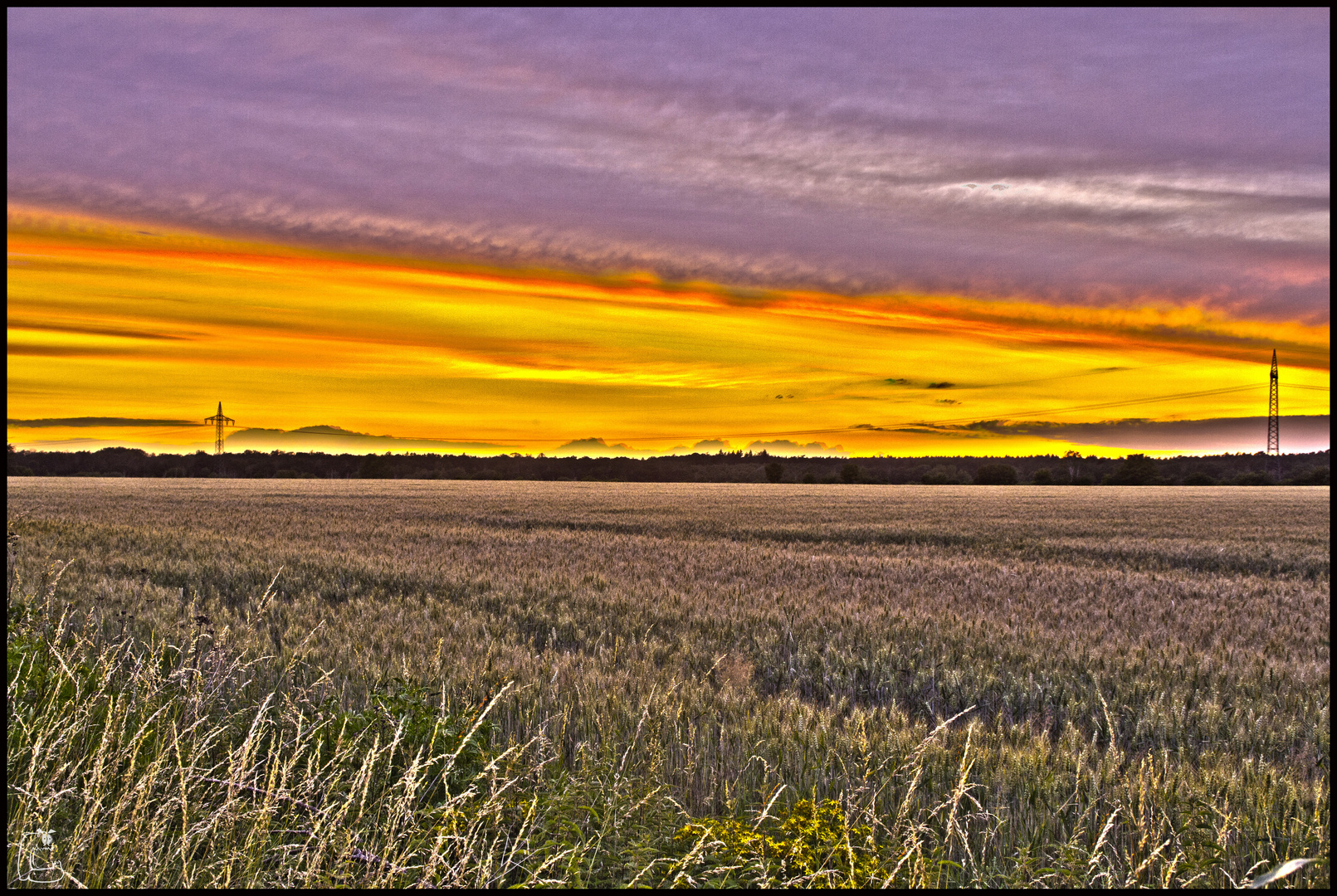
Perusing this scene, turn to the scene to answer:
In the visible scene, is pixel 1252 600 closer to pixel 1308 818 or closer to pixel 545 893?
pixel 1308 818

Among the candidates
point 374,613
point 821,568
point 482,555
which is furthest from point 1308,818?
point 482,555

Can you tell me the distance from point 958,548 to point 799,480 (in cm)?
9652

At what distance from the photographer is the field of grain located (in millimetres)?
3811

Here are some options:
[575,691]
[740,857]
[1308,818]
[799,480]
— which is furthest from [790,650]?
[799,480]

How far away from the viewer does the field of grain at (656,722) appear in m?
3.81

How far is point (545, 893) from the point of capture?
133 inches

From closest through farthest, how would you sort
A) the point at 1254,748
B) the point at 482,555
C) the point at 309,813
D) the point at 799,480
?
Answer: 1. the point at 309,813
2. the point at 1254,748
3. the point at 482,555
4. the point at 799,480

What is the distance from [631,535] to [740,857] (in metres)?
24.9

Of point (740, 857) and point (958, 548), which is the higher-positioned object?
point (740, 857)

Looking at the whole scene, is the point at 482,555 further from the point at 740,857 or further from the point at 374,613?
the point at 740,857

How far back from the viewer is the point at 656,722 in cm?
614

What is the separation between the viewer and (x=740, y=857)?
3.51 m

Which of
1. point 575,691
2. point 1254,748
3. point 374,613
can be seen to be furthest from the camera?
point 374,613

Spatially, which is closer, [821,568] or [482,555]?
[821,568]
